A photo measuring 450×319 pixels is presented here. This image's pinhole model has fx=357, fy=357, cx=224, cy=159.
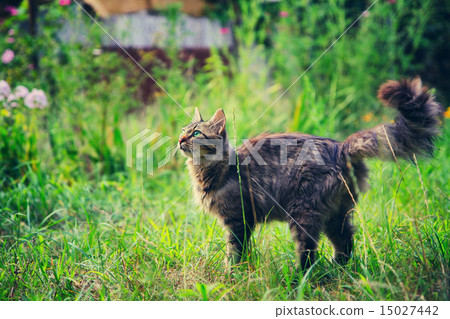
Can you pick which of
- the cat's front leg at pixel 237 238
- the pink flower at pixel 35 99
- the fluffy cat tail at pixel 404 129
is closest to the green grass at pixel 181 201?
the cat's front leg at pixel 237 238

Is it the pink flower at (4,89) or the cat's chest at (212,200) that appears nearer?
the cat's chest at (212,200)

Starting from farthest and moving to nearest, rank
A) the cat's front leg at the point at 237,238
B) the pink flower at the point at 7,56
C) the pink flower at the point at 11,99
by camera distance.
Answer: the pink flower at the point at 7,56
the pink flower at the point at 11,99
the cat's front leg at the point at 237,238

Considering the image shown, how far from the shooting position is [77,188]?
327 centimetres

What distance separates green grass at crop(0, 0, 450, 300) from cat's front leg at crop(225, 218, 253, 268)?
71 millimetres

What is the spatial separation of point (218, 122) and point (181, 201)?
1329mm

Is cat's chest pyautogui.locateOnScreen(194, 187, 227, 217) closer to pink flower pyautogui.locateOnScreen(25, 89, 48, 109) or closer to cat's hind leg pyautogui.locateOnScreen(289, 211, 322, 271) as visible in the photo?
cat's hind leg pyautogui.locateOnScreen(289, 211, 322, 271)

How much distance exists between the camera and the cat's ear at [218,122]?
2199 millimetres

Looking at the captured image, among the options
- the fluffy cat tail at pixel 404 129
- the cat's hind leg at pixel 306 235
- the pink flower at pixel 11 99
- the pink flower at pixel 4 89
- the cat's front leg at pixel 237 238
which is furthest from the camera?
the pink flower at pixel 11 99

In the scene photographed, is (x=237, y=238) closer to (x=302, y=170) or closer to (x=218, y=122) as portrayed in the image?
(x=302, y=170)

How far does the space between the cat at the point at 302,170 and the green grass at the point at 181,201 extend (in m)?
0.13

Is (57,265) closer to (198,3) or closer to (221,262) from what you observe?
(221,262)

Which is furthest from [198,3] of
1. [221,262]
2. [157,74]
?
[221,262]

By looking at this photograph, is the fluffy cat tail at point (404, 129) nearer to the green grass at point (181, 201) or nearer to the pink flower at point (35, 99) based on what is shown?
the green grass at point (181, 201)

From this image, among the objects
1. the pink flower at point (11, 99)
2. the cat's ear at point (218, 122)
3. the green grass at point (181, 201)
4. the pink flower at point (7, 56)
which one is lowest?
the green grass at point (181, 201)
